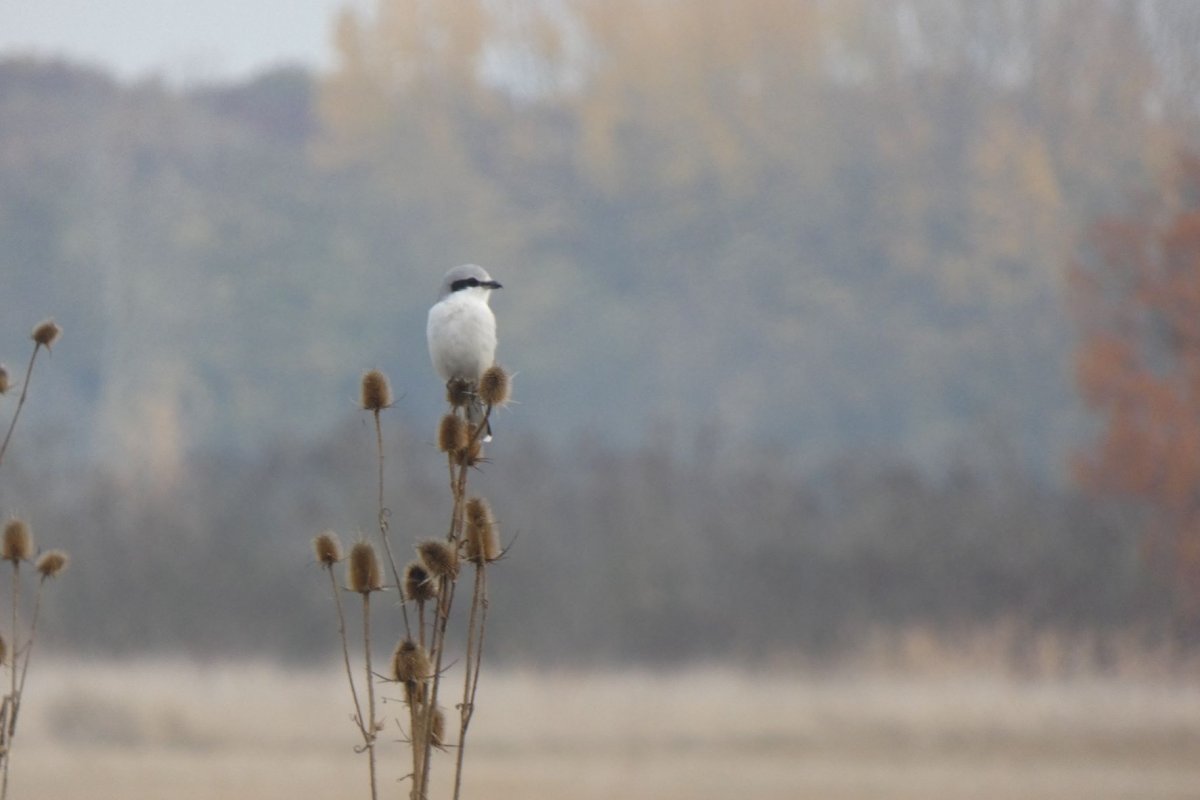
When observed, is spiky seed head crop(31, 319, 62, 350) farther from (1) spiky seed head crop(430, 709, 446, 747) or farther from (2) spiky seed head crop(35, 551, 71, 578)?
(1) spiky seed head crop(430, 709, 446, 747)

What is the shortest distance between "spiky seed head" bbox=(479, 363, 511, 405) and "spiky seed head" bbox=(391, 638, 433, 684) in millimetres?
687

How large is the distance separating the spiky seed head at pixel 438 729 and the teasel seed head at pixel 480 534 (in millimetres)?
248

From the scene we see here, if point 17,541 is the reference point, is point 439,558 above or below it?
below

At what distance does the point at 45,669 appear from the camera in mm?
24453

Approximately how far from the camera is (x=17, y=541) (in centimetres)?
364

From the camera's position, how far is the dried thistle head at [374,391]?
334cm

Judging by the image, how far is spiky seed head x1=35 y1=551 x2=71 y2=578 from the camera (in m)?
3.56

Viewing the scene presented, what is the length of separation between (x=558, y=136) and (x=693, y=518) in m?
26.5

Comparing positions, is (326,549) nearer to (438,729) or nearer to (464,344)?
(438,729)

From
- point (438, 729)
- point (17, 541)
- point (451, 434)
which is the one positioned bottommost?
point (438, 729)

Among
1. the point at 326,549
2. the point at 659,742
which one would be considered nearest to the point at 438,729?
the point at 326,549

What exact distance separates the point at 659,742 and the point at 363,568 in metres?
17.0

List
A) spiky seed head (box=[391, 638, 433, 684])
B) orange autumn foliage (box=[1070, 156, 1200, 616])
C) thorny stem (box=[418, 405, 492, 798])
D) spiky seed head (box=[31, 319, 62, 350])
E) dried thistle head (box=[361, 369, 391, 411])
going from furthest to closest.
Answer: orange autumn foliage (box=[1070, 156, 1200, 616])
spiky seed head (box=[31, 319, 62, 350])
dried thistle head (box=[361, 369, 391, 411])
spiky seed head (box=[391, 638, 433, 684])
thorny stem (box=[418, 405, 492, 798])

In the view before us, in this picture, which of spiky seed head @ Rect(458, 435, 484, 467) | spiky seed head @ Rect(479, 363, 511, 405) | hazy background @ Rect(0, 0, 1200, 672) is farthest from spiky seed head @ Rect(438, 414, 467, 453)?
hazy background @ Rect(0, 0, 1200, 672)
